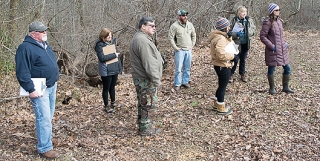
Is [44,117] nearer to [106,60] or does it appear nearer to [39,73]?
[39,73]

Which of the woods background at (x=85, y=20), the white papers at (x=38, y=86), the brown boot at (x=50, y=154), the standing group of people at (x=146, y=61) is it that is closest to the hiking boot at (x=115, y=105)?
the standing group of people at (x=146, y=61)

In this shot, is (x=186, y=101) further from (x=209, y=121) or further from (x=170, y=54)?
(x=170, y=54)

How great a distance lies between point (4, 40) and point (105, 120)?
3808 millimetres

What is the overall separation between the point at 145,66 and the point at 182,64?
3.14 m

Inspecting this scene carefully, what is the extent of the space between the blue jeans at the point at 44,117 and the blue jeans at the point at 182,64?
3.72 m

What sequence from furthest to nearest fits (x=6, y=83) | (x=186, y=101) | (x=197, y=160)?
(x=6, y=83) < (x=186, y=101) < (x=197, y=160)

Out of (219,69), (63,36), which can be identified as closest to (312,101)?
(219,69)

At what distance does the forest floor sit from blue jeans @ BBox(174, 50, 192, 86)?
0.30m

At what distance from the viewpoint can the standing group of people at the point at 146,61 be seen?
4.34m

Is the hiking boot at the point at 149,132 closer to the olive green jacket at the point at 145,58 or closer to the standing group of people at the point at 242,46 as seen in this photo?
the olive green jacket at the point at 145,58

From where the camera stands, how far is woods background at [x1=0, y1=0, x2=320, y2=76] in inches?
332

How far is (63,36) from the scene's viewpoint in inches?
445

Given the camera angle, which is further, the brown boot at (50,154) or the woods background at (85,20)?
the woods background at (85,20)

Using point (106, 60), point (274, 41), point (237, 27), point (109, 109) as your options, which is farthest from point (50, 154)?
point (237, 27)
